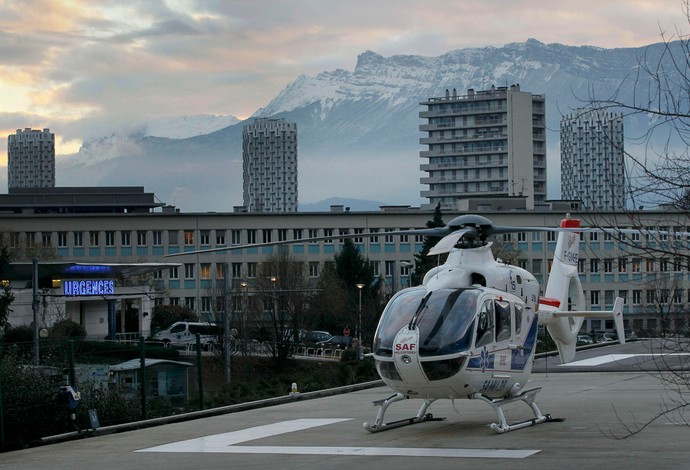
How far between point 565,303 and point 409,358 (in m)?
6.63

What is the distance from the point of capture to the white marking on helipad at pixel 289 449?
17.2 meters

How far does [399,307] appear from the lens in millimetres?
19578

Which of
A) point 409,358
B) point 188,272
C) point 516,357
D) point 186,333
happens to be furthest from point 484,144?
point 409,358

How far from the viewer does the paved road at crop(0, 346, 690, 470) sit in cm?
1655

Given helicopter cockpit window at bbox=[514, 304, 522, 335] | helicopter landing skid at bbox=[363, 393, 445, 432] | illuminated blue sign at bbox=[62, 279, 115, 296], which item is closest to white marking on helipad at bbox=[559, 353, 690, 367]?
helicopter landing skid at bbox=[363, 393, 445, 432]

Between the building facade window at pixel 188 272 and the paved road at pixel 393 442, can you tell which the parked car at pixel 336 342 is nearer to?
the building facade window at pixel 188 272

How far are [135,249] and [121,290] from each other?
26892 millimetres

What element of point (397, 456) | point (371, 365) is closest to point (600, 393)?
point (371, 365)

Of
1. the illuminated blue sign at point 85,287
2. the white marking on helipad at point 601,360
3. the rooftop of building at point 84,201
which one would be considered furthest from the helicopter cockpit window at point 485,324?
the rooftop of building at point 84,201

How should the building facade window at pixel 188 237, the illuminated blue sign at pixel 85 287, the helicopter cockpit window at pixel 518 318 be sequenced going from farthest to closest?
the building facade window at pixel 188 237 → the illuminated blue sign at pixel 85 287 → the helicopter cockpit window at pixel 518 318

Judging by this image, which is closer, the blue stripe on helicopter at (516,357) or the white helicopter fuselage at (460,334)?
the white helicopter fuselage at (460,334)

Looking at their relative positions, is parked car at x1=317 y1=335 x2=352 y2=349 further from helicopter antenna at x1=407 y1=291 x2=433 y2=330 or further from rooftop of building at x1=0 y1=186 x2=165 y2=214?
helicopter antenna at x1=407 y1=291 x2=433 y2=330

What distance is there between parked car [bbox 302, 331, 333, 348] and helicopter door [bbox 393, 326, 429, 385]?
2021 inches

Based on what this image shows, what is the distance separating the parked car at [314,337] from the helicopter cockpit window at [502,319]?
5006cm
